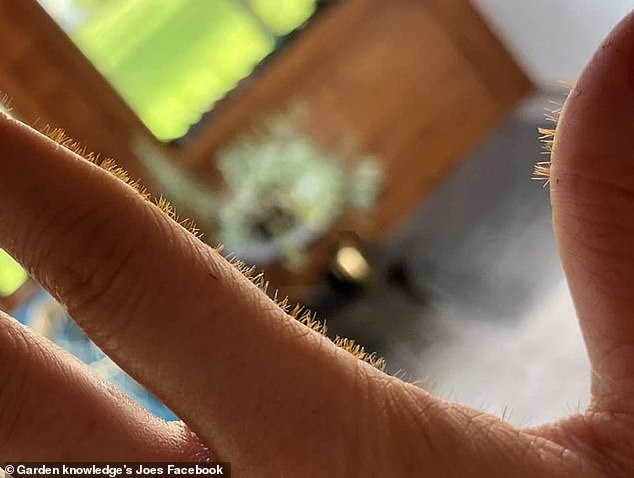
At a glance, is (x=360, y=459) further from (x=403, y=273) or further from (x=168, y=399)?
(x=403, y=273)

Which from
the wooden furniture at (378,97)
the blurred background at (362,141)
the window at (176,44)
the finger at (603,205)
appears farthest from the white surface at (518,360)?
the finger at (603,205)

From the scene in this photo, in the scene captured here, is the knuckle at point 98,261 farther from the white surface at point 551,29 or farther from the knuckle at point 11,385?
the white surface at point 551,29

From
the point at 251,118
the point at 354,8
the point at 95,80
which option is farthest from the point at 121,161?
the point at 354,8

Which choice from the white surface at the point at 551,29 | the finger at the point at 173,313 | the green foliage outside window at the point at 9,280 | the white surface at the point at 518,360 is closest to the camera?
the finger at the point at 173,313

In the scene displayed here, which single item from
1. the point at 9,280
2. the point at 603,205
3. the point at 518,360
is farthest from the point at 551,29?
the point at 603,205

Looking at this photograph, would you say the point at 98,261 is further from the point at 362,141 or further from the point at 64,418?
the point at 362,141

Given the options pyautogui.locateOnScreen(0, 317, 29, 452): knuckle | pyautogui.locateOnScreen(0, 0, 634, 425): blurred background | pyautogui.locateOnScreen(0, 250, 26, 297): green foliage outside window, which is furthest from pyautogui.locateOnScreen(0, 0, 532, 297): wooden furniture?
pyautogui.locateOnScreen(0, 317, 29, 452): knuckle

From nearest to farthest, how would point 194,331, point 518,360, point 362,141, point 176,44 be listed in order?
1. point 194,331
2. point 518,360
3. point 176,44
4. point 362,141
